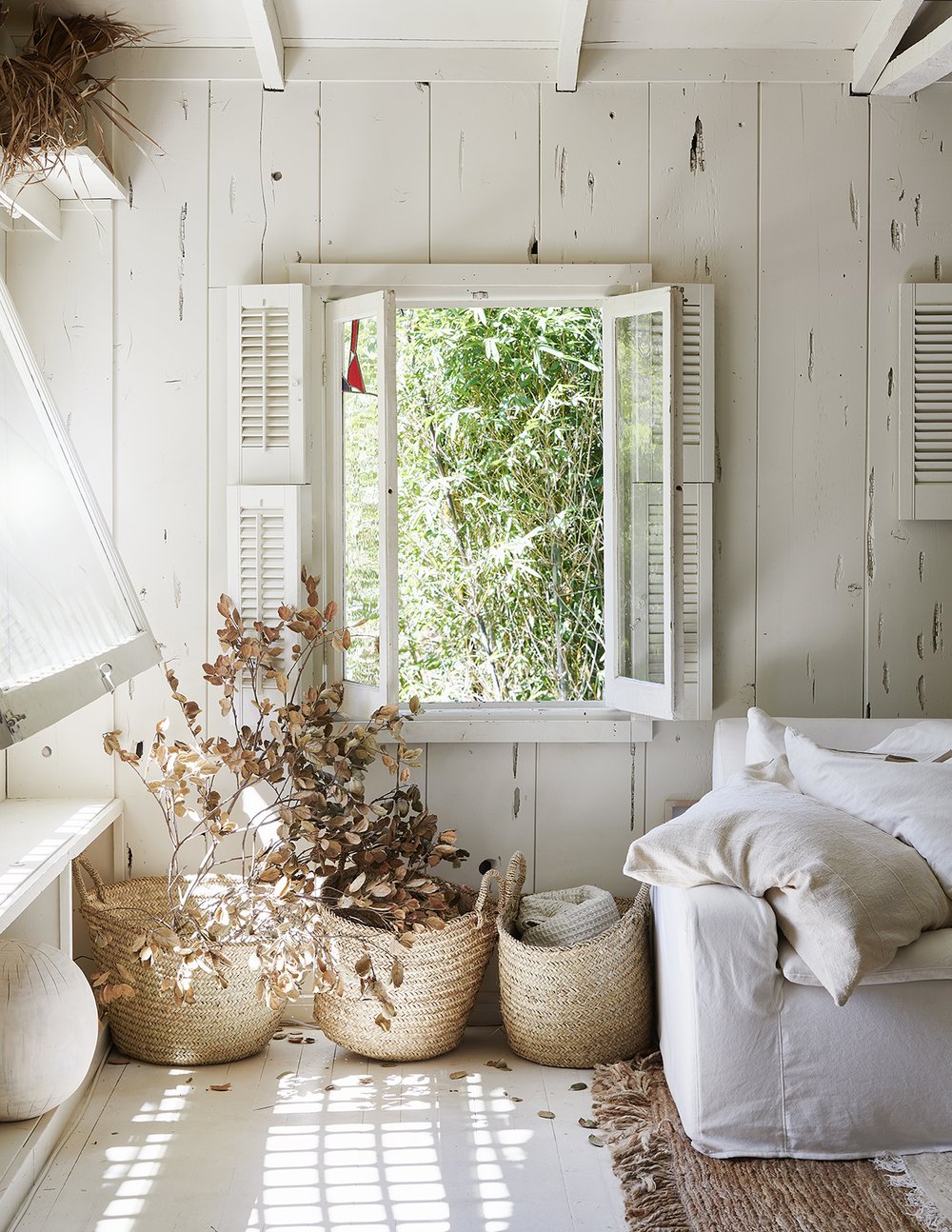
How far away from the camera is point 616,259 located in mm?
2906

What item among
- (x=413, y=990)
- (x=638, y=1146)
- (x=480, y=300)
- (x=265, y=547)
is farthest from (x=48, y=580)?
(x=638, y=1146)

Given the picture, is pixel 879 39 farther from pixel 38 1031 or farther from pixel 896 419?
pixel 38 1031

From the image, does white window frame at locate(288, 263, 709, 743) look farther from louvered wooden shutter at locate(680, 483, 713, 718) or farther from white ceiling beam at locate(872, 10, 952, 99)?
white ceiling beam at locate(872, 10, 952, 99)

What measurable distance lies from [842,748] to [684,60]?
6.22 ft

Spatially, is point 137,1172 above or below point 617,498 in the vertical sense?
below

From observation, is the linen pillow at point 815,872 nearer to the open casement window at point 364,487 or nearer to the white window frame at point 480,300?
the white window frame at point 480,300

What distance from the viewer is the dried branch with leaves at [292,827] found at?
252cm

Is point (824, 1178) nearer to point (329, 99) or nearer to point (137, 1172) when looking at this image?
point (137, 1172)

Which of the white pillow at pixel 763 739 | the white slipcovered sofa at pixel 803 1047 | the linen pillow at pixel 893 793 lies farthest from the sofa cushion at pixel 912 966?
the white pillow at pixel 763 739

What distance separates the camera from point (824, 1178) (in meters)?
2.06

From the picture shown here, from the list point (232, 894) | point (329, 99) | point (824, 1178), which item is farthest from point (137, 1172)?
point (329, 99)

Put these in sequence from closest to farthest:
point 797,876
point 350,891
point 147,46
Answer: point 797,876 → point 350,891 → point 147,46

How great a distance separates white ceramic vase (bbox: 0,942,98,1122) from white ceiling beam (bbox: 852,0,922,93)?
117 inches

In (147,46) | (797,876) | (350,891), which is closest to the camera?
(797,876)
